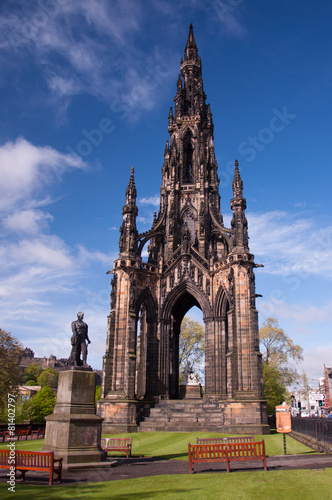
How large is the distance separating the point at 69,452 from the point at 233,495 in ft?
19.5

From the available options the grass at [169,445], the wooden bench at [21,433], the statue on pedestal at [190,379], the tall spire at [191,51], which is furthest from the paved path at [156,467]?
the tall spire at [191,51]

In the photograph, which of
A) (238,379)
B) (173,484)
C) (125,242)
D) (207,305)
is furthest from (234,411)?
(173,484)

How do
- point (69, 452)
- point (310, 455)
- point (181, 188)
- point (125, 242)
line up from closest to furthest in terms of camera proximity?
point (69, 452)
point (310, 455)
point (125, 242)
point (181, 188)

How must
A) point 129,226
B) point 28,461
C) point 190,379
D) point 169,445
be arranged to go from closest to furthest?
point 28,461 → point 169,445 → point 129,226 → point 190,379

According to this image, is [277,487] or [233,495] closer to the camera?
[233,495]

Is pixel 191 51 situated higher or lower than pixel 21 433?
higher

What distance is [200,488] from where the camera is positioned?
9094 mm

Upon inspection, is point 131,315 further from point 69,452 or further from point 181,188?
point 69,452

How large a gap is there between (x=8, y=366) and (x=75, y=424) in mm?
21664

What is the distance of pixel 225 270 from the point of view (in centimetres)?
3167

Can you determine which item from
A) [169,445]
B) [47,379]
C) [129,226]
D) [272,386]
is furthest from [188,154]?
[47,379]

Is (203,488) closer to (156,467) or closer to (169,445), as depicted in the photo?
(156,467)

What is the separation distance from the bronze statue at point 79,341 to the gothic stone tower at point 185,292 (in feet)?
48.0

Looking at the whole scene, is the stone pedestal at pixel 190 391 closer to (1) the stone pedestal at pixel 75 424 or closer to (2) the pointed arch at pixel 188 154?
(2) the pointed arch at pixel 188 154
